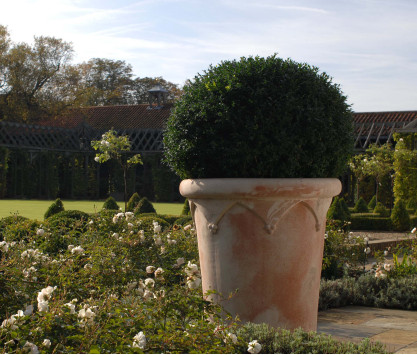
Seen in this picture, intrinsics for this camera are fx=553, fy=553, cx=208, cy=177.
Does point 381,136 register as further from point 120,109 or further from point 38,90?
point 38,90

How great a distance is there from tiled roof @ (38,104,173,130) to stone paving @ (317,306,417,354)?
88.6 feet

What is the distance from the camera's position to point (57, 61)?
37.8 metres

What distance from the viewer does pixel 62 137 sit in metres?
32.8

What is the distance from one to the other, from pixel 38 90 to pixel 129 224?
1370 inches

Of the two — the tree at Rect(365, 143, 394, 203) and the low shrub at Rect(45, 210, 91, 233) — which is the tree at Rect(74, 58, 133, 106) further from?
the low shrub at Rect(45, 210, 91, 233)

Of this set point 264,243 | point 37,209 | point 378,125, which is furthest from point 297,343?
point 378,125

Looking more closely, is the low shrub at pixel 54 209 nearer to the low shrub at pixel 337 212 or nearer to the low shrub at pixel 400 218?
the low shrub at pixel 337 212

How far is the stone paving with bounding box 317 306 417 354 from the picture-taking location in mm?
3694

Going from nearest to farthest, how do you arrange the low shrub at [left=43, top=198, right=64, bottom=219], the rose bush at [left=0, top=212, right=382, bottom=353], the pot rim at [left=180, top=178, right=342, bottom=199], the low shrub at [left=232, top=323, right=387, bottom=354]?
1. the rose bush at [left=0, top=212, right=382, bottom=353]
2. the low shrub at [left=232, top=323, right=387, bottom=354]
3. the pot rim at [left=180, top=178, right=342, bottom=199]
4. the low shrub at [left=43, top=198, right=64, bottom=219]

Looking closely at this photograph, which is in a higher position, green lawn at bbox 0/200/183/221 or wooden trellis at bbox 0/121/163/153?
wooden trellis at bbox 0/121/163/153

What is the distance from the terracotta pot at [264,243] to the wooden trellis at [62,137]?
2637cm

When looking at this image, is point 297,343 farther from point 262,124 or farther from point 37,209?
point 37,209

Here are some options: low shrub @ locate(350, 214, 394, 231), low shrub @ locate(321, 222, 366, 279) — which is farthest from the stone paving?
low shrub @ locate(350, 214, 394, 231)

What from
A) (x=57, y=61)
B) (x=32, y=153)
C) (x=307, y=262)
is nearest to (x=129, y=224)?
(x=307, y=262)
